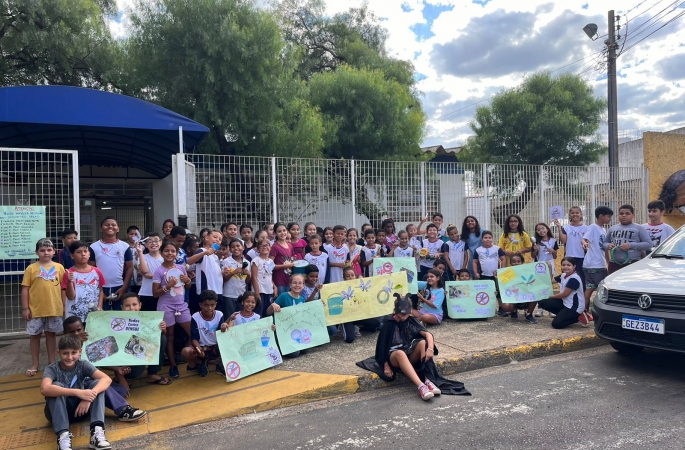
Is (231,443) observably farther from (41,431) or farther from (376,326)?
(376,326)

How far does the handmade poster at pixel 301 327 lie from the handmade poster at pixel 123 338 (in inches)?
57.9

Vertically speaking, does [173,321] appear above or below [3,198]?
below

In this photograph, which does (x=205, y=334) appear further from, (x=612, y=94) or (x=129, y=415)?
(x=612, y=94)

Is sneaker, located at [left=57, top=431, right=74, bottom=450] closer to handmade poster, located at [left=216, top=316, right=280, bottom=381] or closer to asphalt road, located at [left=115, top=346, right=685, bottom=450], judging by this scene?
Result: asphalt road, located at [left=115, top=346, right=685, bottom=450]

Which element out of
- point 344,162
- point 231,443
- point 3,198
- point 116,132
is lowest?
point 231,443

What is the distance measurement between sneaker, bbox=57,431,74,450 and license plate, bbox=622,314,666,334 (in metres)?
5.41

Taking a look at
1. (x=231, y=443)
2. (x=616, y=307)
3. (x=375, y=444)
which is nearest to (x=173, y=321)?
(x=231, y=443)

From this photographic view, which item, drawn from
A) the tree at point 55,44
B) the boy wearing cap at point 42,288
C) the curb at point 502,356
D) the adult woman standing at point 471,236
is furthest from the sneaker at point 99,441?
the tree at point 55,44

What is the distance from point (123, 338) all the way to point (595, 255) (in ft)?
22.3

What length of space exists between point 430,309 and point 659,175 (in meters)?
9.81

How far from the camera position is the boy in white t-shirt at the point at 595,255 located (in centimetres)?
761

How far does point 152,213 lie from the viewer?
561 inches

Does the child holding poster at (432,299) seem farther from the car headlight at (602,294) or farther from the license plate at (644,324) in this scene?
the license plate at (644,324)

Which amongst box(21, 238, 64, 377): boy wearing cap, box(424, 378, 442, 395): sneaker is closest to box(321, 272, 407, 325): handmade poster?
box(424, 378, 442, 395): sneaker
